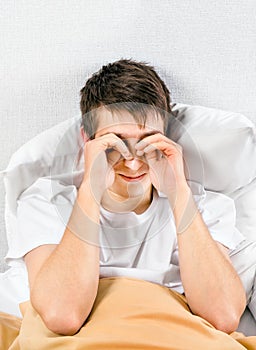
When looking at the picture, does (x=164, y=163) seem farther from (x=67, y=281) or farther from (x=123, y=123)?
(x=67, y=281)

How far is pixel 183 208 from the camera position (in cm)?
139

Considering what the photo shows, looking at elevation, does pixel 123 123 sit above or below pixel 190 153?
above

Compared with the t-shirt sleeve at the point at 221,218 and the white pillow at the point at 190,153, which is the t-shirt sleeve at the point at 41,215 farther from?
the t-shirt sleeve at the point at 221,218

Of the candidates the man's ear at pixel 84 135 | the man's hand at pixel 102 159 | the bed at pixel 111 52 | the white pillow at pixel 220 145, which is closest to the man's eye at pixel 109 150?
the man's hand at pixel 102 159

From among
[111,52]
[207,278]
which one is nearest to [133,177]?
[207,278]

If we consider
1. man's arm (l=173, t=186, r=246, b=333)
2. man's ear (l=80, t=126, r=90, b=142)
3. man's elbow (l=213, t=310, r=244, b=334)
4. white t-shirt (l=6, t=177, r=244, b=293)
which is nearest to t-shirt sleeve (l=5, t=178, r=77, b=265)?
white t-shirt (l=6, t=177, r=244, b=293)

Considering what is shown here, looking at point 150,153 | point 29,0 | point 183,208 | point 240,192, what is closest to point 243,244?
point 240,192

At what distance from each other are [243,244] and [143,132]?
0.40 metres

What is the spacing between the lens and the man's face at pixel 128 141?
1.35m

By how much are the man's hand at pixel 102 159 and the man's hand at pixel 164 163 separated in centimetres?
5

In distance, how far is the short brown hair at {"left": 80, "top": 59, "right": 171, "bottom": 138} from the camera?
1.38 m

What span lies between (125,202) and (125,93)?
0.23 meters

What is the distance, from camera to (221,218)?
1.50m

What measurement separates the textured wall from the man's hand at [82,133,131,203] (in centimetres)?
36
